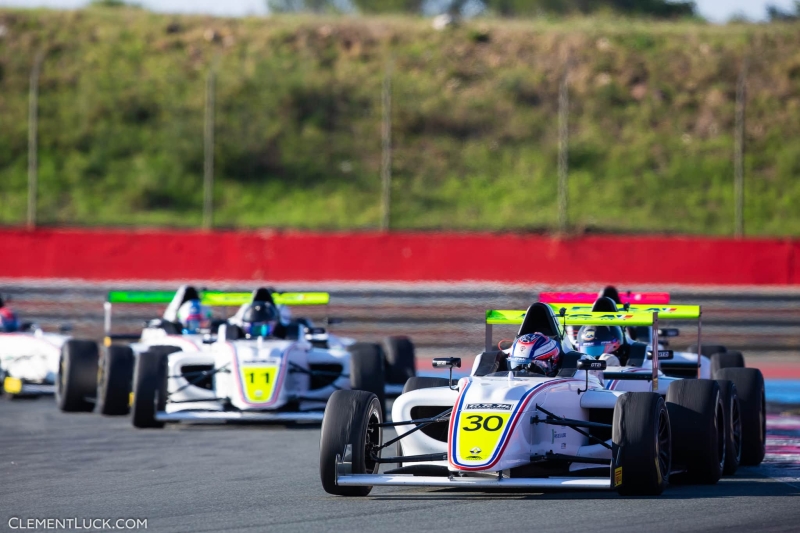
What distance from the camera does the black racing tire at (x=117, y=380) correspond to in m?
15.6

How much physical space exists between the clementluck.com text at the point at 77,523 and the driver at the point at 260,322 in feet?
23.6

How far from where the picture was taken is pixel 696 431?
33.6ft

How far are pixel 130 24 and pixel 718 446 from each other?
26.3m

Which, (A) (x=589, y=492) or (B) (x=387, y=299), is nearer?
(A) (x=589, y=492)

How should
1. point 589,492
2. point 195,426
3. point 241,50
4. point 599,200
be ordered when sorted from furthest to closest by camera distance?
point 241,50 < point 599,200 < point 195,426 < point 589,492

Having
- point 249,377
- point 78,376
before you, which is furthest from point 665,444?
point 78,376

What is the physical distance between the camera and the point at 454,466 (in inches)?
357

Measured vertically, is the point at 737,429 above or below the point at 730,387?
below

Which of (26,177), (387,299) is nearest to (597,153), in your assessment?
(387,299)

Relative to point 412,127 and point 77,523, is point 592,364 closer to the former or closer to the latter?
point 77,523

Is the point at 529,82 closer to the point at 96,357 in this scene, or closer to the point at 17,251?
the point at 17,251

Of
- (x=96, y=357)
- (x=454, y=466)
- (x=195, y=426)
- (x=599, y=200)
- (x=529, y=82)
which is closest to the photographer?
(x=454, y=466)

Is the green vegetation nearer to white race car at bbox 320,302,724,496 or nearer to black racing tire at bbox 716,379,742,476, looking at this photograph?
black racing tire at bbox 716,379,742,476

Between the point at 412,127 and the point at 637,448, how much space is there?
20.9 metres
